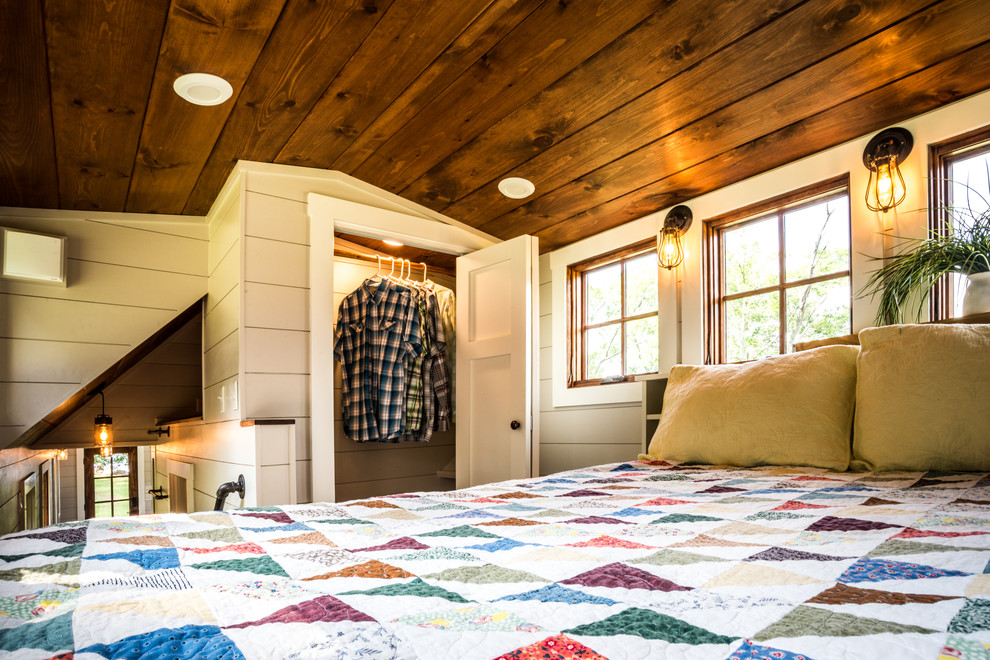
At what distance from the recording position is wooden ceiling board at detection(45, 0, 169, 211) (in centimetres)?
173

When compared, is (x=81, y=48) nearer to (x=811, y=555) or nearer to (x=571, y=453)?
(x=811, y=555)

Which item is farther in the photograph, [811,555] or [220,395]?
[220,395]

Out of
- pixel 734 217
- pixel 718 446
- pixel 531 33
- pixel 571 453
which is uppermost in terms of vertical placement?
Answer: pixel 531 33

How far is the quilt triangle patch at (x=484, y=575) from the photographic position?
2.33 ft

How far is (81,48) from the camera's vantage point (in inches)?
72.7

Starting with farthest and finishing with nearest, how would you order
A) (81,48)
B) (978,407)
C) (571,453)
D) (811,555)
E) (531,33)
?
1. (571,453)
2. (531,33)
3. (81,48)
4. (978,407)
5. (811,555)

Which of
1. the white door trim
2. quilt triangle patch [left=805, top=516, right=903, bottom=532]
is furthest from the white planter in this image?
the white door trim

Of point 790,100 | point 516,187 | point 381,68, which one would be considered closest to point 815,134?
point 790,100

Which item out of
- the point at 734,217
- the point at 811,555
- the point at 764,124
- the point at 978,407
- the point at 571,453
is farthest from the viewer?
the point at 571,453

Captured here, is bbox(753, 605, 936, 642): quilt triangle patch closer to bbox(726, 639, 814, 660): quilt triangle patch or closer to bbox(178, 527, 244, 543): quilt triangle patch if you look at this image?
bbox(726, 639, 814, 660): quilt triangle patch

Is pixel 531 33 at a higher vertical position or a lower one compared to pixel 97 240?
higher

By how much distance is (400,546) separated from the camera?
0.91 m

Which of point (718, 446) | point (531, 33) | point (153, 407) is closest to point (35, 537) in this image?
point (718, 446)

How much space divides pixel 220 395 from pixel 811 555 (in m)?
2.91
